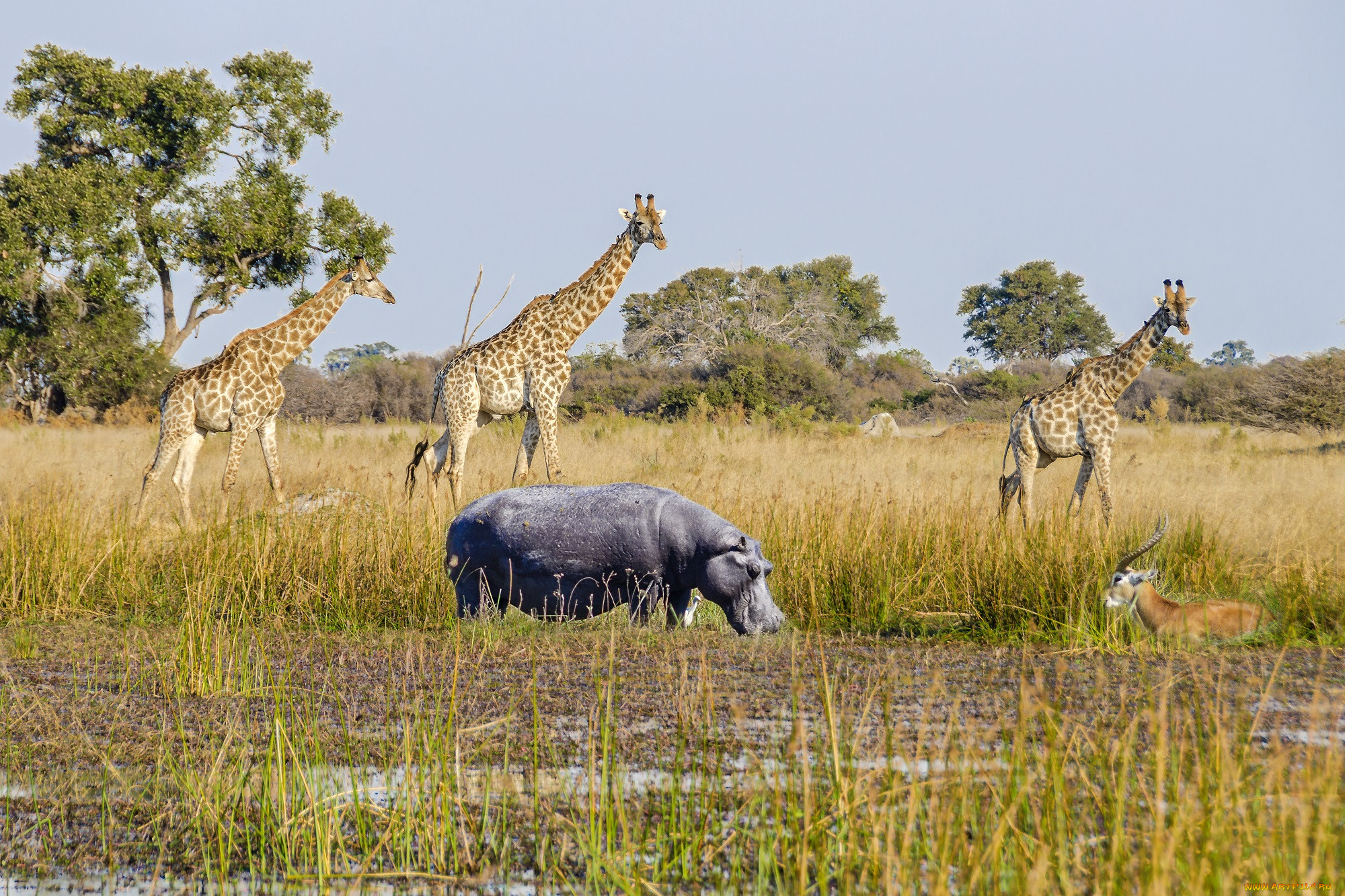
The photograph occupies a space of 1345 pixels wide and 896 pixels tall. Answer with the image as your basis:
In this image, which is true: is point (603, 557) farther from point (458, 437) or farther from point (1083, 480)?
point (1083, 480)

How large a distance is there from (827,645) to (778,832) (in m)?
2.84

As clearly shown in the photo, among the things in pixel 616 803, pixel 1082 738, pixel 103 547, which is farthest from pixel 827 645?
pixel 103 547

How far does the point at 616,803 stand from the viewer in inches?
126

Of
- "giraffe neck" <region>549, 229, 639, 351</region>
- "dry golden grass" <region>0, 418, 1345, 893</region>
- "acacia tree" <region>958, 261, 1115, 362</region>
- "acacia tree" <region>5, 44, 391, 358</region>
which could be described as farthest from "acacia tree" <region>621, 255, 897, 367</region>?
"dry golden grass" <region>0, 418, 1345, 893</region>

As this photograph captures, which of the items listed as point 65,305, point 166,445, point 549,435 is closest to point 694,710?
point 549,435

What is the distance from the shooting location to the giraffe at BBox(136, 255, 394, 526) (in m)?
8.80

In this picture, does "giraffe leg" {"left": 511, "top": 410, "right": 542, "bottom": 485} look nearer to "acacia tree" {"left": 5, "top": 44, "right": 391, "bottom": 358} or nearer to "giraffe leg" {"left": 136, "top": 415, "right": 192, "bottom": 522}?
"giraffe leg" {"left": 136, "top": 415, "right": 192, "bottom": 522}

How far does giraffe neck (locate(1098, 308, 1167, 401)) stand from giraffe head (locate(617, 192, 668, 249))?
Answer: 3381 millimetres

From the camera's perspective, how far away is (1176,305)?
27.2 feet

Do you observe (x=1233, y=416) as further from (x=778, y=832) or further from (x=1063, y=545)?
(x=778, y=832)

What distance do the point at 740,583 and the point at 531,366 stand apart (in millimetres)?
4021

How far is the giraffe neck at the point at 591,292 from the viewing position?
9.29 metres

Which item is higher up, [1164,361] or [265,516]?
[1164,361]

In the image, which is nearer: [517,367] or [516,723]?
[516,723]
